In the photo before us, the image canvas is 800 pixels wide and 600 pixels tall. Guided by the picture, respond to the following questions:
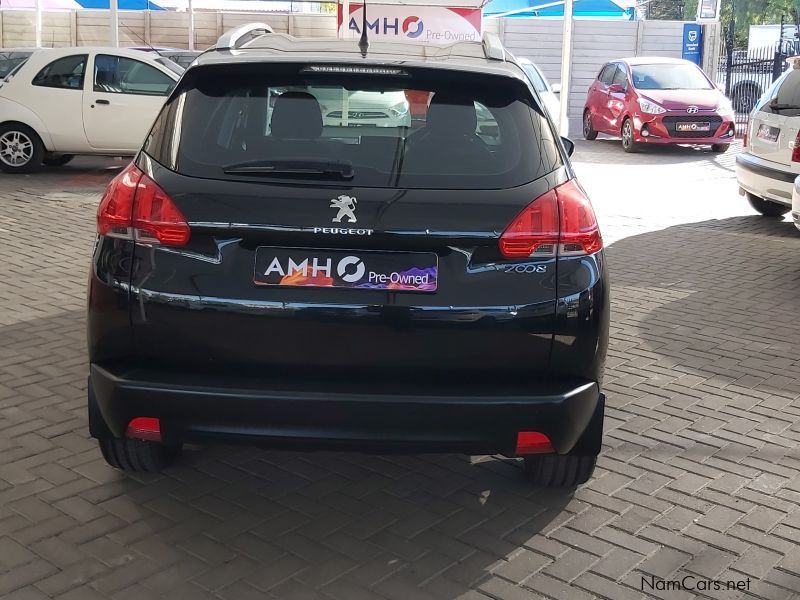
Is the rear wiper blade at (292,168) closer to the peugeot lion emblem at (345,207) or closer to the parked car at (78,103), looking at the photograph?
the peugeot lion emblem at (345,207)

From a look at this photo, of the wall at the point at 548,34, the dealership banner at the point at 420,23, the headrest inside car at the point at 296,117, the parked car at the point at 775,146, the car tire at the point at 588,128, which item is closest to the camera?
the headrest inside car at the point at 296,117

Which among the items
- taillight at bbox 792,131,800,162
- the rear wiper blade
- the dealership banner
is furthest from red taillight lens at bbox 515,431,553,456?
the dealership banner

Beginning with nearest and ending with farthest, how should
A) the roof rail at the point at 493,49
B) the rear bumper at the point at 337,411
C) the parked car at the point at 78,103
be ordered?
the rear bumper at the point at 337,411
the roof rail at the point at 493,49
the parked car at the point at 78,103

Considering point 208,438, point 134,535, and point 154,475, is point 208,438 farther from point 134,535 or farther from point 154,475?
point 154,475

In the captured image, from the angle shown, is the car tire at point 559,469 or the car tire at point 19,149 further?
the car tire at point 19,149

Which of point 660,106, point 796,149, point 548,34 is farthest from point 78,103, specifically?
point 548,34

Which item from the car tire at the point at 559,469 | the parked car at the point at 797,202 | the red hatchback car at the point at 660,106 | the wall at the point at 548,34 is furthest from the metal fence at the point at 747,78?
the car tire at the point at 559,469

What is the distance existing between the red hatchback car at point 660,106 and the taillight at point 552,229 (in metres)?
15.5

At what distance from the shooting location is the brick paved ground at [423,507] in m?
3.57

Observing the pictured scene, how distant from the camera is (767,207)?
11531 mm

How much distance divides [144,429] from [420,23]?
36.0ft

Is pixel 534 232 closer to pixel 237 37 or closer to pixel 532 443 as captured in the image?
pixel 532 443

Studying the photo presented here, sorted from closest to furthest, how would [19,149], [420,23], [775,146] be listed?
[775,146]
[420,23]
[19,149]

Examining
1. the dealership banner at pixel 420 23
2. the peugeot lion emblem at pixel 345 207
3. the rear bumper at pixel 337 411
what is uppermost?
the dealership banner at pixel 420 23
